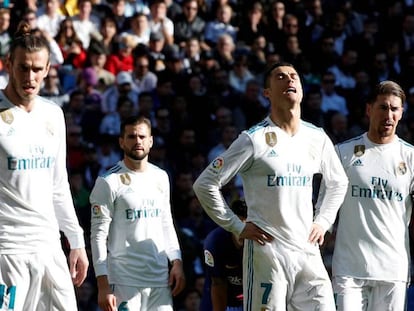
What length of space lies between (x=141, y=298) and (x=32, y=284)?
2.80 metres

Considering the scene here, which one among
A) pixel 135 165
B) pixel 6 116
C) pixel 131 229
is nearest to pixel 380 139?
pixel 135 165

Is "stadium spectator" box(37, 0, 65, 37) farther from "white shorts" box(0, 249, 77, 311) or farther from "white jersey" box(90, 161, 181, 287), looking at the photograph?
"white shorts" box(0, 249, 77, 311)

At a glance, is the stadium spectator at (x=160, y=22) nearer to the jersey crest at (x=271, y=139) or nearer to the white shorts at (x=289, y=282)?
the jersey crest at (x=271, y=139)

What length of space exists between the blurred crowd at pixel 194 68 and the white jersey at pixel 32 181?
6904mm

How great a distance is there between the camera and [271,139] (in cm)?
891

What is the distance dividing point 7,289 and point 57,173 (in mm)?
896

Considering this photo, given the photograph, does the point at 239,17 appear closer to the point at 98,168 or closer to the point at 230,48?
the point at 230,48

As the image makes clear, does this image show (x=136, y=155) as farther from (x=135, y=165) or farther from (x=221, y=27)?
(x=221, y=27)

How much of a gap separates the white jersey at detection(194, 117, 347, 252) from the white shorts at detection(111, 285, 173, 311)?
5.33ft

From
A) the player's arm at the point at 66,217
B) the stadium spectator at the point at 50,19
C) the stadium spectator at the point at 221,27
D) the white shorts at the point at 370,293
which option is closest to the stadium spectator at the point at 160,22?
the stadium spectator at the point at 221,27

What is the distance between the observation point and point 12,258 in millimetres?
7621

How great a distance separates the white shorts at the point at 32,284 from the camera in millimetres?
7590

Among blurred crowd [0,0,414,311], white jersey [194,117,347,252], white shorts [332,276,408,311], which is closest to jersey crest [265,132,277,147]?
white jersey [194,117,347,252]

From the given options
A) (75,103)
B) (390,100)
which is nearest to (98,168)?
(75,103)
